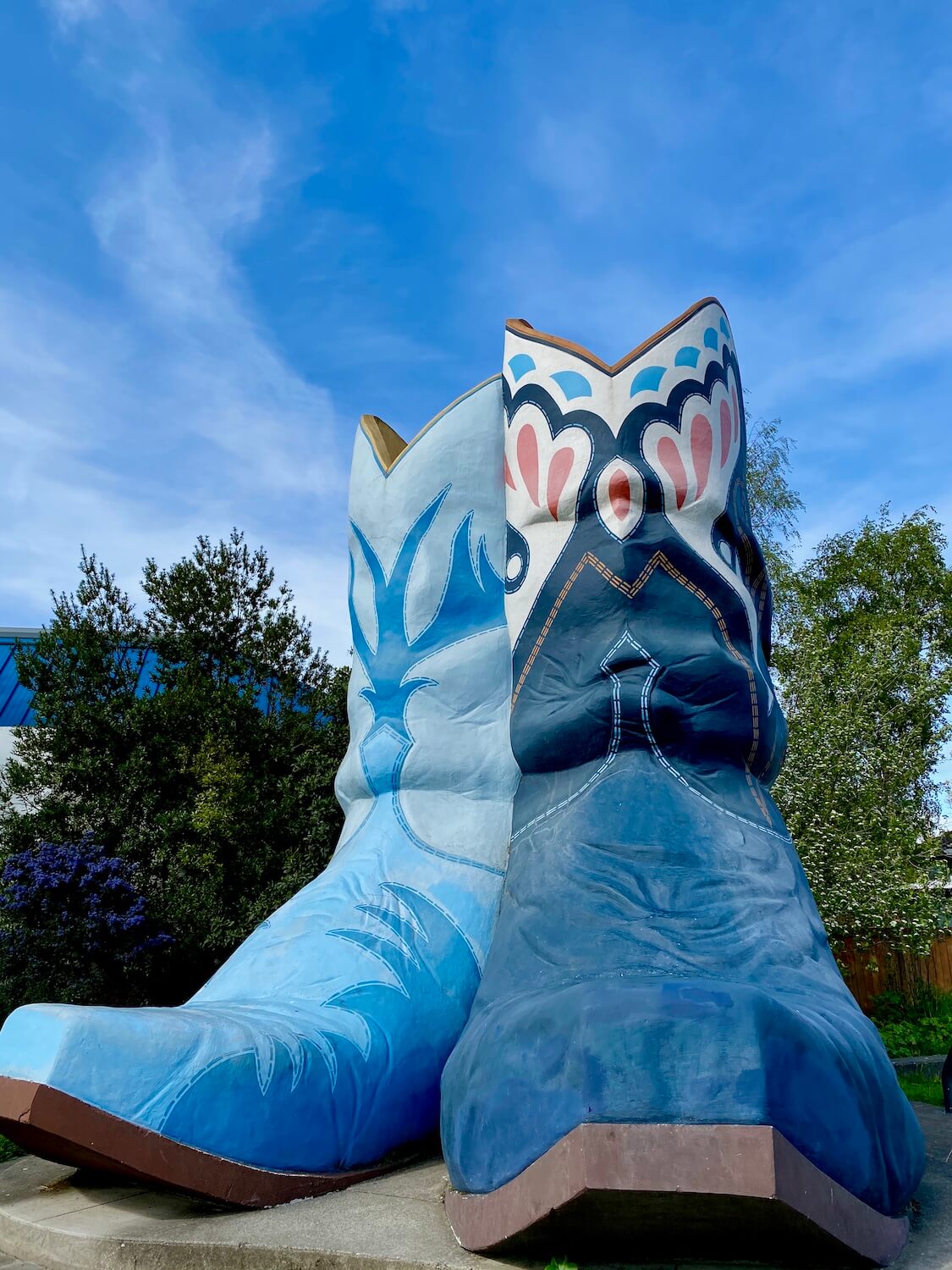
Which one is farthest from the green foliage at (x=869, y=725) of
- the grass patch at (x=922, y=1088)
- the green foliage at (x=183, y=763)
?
the green foliage at (x=183, y=763)

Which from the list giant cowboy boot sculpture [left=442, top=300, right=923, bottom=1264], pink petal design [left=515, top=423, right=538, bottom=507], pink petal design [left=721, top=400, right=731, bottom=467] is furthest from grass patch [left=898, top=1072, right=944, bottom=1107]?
pink petal design [left=515, top=423, right=538, bottom=507]

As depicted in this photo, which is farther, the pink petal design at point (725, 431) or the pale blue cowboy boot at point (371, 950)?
the pink petal design at point (725, 431)

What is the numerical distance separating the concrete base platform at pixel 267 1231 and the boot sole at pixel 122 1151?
0.04m

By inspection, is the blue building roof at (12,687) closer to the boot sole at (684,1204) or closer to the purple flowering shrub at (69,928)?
the purple flowering shrub at (69,928)

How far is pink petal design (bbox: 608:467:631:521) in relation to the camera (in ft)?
7.70

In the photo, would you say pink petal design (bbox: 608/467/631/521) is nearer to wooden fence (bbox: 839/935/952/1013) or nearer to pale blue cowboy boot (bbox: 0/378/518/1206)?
pale blue cowboy boot (bbox: 0/378/518/1206)

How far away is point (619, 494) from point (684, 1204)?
154 centimetres

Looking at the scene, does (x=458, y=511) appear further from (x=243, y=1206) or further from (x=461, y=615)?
(x=243, y=1206)

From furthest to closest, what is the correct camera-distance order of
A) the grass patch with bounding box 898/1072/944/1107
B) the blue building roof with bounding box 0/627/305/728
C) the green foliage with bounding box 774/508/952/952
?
the blue building roof with bounding box 0/627/305/728 < the green foliage with bounding box 774/508/952/952 < the grass patch with bounding box 898/1072/944/1107

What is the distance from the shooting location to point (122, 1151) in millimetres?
1585

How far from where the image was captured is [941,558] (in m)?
12.9

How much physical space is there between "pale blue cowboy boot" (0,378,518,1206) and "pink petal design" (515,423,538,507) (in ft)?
0.98

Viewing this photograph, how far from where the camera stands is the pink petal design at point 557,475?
244 cm

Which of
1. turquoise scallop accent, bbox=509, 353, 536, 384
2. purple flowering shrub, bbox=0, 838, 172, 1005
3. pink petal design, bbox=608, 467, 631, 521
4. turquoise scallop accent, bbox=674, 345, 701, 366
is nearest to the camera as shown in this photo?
pink petal design, bbox=608, 467, 631, 521
